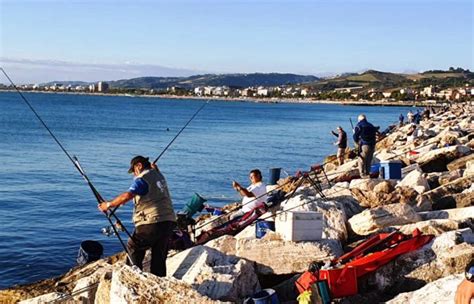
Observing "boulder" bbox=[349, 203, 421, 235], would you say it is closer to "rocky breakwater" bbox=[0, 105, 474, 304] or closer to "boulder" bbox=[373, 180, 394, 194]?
"rocky breakwater" bbox=[0, 105, 474, 304]

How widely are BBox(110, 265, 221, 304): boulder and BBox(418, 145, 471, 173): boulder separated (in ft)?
33.3

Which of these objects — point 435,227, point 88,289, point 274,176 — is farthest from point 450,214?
point 274,176

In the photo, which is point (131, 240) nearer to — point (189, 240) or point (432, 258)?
point (189, 240)

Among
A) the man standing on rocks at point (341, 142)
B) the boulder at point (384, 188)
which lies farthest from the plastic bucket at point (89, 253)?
the man standing on rocks at point (341, 142)

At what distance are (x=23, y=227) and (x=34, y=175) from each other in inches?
347

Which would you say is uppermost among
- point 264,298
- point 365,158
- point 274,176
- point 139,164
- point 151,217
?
point 139,164

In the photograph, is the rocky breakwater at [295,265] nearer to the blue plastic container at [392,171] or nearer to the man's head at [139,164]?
the man's head at [139,164]

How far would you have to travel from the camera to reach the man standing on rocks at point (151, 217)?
22.3ft

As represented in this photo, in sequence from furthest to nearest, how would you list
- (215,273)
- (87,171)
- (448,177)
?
(87,171)
(448,177)
(215,273)

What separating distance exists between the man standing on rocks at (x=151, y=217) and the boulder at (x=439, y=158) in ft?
30.9

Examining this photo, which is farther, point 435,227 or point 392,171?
point 392,171

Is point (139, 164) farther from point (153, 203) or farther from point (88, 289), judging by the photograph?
point (88, 289)

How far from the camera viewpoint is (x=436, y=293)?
599cm

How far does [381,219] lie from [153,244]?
120 inches
